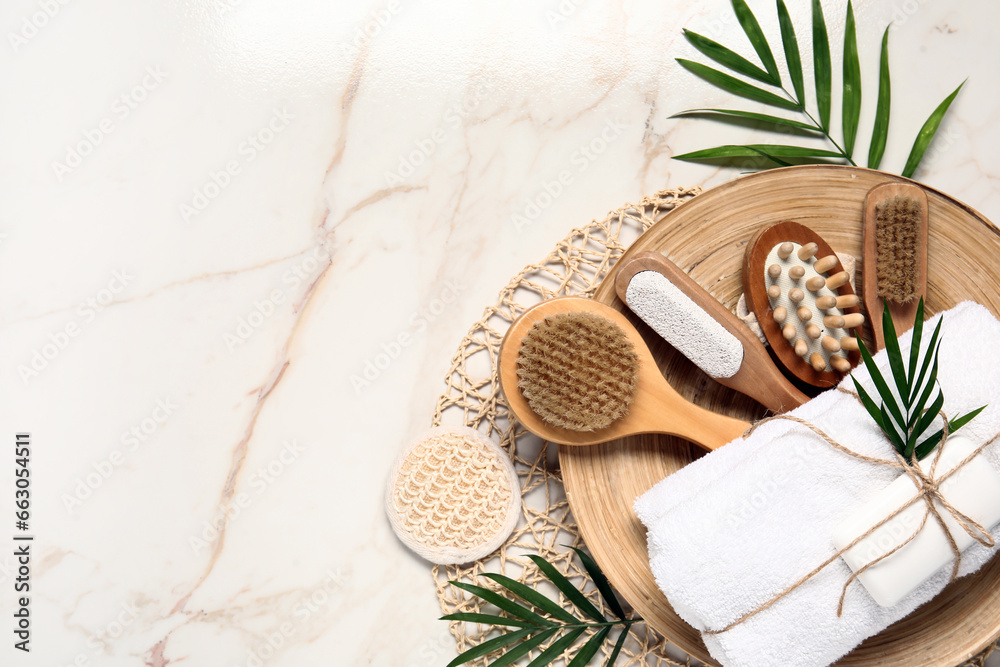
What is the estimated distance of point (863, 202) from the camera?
2.31ft

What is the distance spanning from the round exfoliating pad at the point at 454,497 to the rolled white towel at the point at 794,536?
191mm

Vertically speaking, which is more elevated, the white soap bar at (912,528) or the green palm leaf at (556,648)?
the white soap bar at (912,528)

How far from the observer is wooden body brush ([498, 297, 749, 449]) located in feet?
2.08

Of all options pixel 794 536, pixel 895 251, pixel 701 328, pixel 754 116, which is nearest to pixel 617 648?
pixel 794 536

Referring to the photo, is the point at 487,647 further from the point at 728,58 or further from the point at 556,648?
the point at 728,58

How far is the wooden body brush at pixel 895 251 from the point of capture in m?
0.67

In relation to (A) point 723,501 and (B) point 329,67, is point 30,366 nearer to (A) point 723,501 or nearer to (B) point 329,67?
(B) point 329,67

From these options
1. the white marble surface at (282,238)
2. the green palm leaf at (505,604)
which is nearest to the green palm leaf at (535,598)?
the green palm leaf at (505,604)

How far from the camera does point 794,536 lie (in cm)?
59

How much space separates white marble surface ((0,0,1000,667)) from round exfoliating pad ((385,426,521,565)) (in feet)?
0.15

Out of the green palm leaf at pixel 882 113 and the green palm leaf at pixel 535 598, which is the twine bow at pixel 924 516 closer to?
the green palm leaf at pixel 535 598

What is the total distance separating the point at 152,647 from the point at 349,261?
1.74 feet

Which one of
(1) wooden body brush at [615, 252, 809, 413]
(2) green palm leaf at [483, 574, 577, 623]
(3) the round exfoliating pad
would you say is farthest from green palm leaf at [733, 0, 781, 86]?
(2) green palm leaf at [483, 574, 577, 623]


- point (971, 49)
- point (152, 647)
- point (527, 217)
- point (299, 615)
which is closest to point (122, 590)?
point (152, 647)
